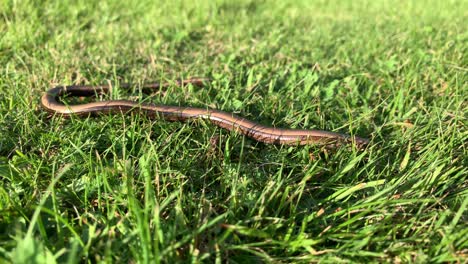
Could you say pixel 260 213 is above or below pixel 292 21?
below

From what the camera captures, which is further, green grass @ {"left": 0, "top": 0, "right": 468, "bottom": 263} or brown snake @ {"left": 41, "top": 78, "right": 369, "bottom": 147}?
brown snake @ {"left": 41, "top": 78, "right": 369, "bottom": 147}

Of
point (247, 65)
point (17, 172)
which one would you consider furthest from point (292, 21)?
point (17, 172)

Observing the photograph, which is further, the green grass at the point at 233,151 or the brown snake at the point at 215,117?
the brown snake at the point at 215,117

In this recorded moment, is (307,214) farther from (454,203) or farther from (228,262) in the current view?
(454,203)
